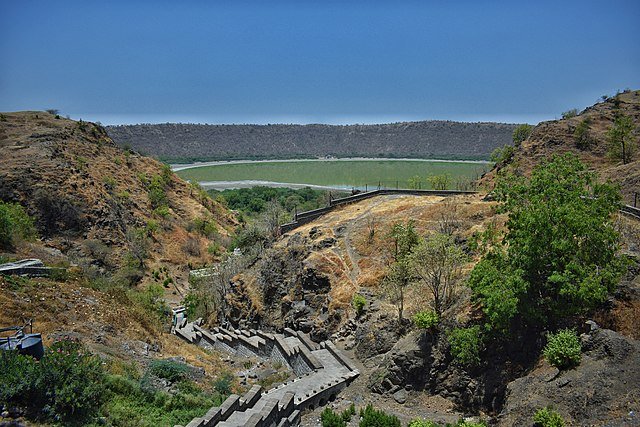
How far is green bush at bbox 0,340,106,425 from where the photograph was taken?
9617 millimetres

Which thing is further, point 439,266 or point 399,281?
point 399,281

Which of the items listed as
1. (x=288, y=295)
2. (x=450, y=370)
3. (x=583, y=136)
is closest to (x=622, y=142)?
(x=583, y=136)

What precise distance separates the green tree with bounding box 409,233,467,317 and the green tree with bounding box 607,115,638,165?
69.8 ft

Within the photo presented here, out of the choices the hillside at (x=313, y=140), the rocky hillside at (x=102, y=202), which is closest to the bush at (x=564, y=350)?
the rocky hillside at (x=102, y=202)

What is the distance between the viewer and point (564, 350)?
40.8 ft

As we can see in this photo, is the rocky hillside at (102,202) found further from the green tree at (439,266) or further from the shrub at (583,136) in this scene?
the shrub at (583,136)

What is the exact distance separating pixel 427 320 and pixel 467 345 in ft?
7.72

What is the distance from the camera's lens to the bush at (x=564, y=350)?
40.2ft

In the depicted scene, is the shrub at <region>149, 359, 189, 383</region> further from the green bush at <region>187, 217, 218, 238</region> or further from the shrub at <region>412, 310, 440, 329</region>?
the green bush at <region>187, 217, 218, 238</region>

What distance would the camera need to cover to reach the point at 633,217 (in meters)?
19.3

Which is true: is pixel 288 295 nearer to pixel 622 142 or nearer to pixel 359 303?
pixel 359 303

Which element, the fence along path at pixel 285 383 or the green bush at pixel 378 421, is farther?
the green bush at pixel 378 421

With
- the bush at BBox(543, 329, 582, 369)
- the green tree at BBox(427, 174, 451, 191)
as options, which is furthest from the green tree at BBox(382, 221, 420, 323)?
the green tree at BBox(427, 174, 451, 191)

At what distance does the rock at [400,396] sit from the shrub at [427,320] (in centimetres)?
238
